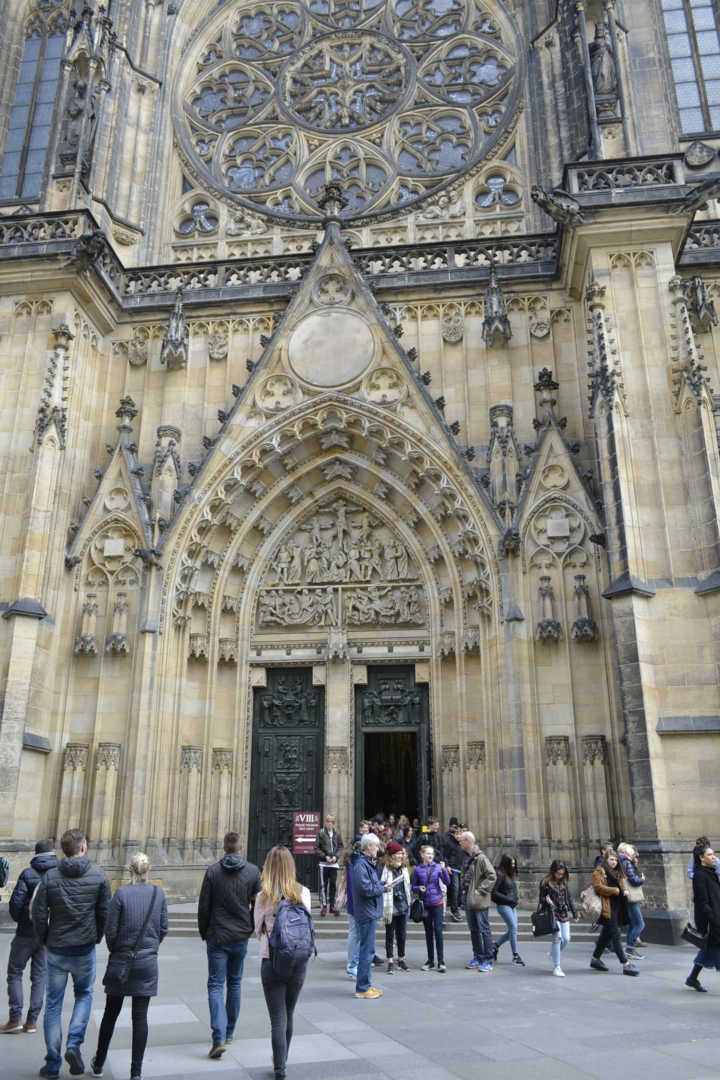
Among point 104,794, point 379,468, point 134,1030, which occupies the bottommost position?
point 134,1030

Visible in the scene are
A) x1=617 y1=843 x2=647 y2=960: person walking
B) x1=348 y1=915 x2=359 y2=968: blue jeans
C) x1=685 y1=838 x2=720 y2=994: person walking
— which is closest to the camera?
x1=685 y1=838 x2=720 y2=994: person walking

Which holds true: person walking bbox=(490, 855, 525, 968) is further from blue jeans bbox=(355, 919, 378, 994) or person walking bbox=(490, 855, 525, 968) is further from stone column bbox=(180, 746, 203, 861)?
stone column bbox=(180, 746, 203, 861)

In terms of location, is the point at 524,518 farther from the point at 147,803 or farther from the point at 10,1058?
the point at 10,1058

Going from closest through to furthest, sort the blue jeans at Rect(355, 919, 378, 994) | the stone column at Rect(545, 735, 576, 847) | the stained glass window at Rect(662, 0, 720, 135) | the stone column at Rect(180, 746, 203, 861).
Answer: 1. the blue jeans at Rect(355, 919, 378, 994)
2. the stone column at Rect(545, 735, 576, 847)
3. the stone column at Rect(180, 746, 203, 861)
4. the stained glass window at Rect(662, 0, 720, 135)

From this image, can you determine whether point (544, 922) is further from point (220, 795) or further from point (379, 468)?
point (379, 468)

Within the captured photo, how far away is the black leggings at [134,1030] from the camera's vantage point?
478cm

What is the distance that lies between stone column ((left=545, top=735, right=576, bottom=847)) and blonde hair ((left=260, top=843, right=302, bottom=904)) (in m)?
8.69

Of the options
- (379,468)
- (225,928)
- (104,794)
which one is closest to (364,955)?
(225,928)

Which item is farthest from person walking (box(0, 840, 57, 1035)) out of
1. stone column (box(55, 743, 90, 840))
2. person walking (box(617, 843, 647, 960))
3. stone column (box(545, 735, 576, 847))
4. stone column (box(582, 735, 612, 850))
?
stone column (box(582, 735, 612, 850))

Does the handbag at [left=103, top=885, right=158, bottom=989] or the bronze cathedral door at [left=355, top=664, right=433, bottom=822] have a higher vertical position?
the bronze cathedral door at [left=355, top=664, right=433, bottom=822]

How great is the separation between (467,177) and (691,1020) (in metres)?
17.1

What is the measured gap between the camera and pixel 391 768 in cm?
1678

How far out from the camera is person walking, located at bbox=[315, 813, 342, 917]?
12.2 meters

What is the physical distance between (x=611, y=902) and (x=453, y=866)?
390cm
